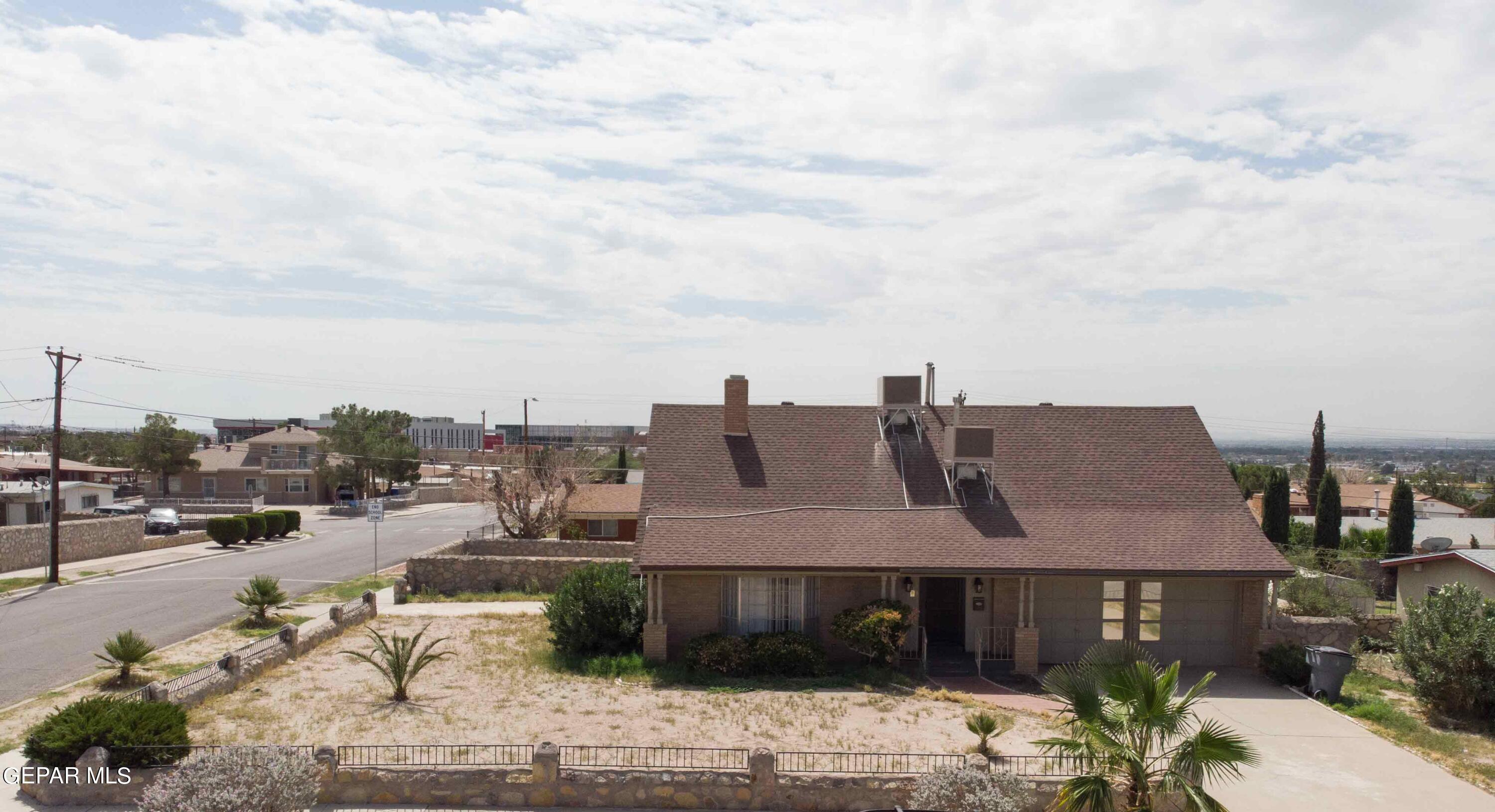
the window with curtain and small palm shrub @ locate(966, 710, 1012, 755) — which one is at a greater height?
the window with curtain

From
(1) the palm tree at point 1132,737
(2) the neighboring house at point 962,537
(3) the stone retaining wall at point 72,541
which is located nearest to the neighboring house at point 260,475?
(3) the stone retaining wall at point 72,541

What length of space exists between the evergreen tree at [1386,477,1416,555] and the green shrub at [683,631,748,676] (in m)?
38.0

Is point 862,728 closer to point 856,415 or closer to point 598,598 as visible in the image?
point 598,598

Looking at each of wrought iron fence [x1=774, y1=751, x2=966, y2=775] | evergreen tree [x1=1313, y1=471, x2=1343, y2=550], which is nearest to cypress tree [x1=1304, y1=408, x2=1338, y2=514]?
evergreen tree [x1=1313, y1=471, x2=1343, y2=550]

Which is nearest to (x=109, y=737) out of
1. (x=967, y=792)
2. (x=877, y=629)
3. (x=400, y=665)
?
(x=400, y=665)

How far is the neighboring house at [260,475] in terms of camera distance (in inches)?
2680

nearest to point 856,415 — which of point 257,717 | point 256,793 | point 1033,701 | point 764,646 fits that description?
point 764,646

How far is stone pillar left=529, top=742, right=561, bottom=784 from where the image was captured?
1162 cm

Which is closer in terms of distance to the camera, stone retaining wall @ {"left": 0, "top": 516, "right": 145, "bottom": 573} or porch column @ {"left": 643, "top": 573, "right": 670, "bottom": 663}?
porch column @ {"left": 643, "top": 573, "right": 670, "bottom": 663}

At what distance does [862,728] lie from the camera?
47.6 ft

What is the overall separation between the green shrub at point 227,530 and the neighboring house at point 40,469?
15.5 m

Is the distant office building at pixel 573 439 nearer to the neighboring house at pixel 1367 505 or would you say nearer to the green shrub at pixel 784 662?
the green shrub at pixel 784 662

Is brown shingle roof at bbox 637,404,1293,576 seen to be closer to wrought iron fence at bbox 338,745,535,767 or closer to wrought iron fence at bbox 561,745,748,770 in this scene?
wrought iron fence at bbox 561,745,748,770

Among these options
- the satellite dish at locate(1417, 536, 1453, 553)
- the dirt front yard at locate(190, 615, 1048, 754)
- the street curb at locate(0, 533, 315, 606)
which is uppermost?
the satellite dish at locate(1417, 536, 1453, 553)
